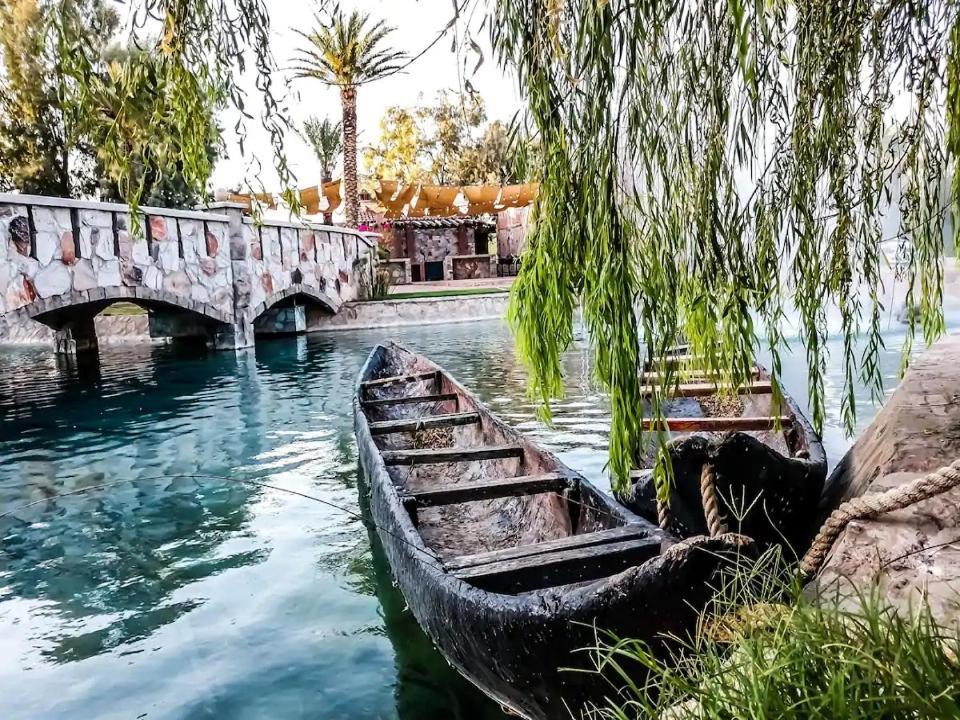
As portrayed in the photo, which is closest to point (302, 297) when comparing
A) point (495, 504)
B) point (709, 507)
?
point (495, 504)

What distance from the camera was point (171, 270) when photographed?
14617mm

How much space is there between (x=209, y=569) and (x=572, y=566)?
9.07 feet

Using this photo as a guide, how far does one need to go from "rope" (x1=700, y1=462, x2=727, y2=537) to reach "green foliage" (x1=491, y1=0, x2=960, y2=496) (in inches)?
21.2

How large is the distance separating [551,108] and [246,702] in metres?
2.82

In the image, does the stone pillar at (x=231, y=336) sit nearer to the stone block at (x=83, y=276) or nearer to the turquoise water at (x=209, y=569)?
the stone block at (x=83, y=276)

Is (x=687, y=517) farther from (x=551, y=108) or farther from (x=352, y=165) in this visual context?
(x=352, y=165)

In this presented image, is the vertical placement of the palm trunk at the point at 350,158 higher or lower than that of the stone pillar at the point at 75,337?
higher

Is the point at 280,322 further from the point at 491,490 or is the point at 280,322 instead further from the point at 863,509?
the point at 863,509

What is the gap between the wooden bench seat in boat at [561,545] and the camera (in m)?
3.08

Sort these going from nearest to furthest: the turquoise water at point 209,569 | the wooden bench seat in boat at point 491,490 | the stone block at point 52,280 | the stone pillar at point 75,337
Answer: the turquoise water at point 209,569, the wooden bench seat in boat at point 491,490, the stone block at point 52,280, the stone pillar at point 75,337

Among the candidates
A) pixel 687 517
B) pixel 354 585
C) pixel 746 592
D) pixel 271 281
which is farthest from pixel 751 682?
pixel 271 281

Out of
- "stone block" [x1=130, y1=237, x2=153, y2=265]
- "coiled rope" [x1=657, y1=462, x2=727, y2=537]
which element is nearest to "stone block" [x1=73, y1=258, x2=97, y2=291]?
"stone block" [x1=130, y1=237, x2=153, y2=265]

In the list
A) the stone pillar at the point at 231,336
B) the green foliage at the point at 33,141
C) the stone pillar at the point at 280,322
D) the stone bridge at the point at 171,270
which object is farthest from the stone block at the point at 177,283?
the green foliage at the point at 33,141

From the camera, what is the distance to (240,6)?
2607 millimetres
